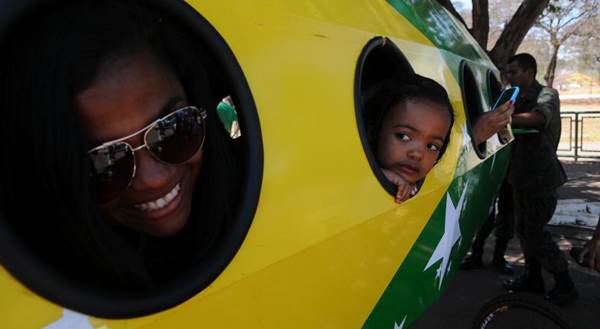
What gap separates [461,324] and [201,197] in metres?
3.56

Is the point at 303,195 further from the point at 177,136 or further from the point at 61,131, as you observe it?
the point at 61,131

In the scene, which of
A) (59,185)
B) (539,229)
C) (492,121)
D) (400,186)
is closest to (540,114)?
(539,229)

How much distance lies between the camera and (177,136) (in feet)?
3.25

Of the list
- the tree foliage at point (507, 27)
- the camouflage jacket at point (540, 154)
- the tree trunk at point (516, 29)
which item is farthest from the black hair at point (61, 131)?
the tree trunk at point (516, 29)

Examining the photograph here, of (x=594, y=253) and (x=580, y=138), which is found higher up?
(x=594, y=253)

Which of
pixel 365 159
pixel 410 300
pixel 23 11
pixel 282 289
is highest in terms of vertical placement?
pixel 23 11

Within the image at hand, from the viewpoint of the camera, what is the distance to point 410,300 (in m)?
1.97

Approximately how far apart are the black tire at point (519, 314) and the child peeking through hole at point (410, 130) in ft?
→ 5.49

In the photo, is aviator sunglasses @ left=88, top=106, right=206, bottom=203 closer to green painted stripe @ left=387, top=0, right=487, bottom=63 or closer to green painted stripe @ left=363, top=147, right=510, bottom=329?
green painted stripe @ left=363, top=147, right=510, bottom=329

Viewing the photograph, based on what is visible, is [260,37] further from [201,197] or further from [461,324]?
[461,324]

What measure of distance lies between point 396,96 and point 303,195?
844 mm

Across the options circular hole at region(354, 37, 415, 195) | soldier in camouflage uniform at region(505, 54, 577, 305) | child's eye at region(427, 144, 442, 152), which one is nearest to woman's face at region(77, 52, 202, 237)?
circular hole at region(354, 37, 415, 195)

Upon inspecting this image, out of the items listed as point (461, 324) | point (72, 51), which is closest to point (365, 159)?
point (72, 51)

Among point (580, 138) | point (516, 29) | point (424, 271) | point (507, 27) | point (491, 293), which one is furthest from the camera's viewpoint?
point (580, 138)
